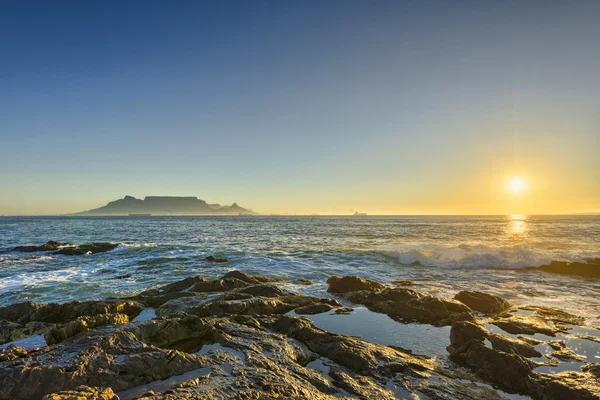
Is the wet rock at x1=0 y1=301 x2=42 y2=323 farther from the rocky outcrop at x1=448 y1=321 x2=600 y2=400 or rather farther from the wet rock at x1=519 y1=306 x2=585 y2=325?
the wet rock at x1=519 y1=306 x2=585 y2=325

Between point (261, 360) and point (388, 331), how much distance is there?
16.1 ft

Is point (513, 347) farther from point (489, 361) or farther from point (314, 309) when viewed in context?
point (314, 309)

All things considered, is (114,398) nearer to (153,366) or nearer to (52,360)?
(153,366)

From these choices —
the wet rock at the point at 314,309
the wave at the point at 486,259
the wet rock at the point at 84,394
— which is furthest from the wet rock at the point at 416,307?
the wave at the point at 486,259

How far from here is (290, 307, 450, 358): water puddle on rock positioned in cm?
875

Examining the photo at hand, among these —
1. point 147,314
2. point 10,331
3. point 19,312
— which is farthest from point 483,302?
point 19,312

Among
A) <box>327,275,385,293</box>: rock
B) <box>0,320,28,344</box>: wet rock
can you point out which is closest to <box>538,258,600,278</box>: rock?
<box>327,275,385,293</box>: rock

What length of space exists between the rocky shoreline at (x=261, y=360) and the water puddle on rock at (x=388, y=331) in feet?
1.18

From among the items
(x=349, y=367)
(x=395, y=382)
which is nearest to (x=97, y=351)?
(x=349, y=367)

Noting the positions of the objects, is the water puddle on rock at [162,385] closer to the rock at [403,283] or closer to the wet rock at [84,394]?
the wet rock at [84,394]

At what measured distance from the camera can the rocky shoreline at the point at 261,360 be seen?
5418 mm

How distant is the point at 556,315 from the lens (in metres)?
11.6

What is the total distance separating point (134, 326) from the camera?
25.3 ft

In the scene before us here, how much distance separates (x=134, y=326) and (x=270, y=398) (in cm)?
450
